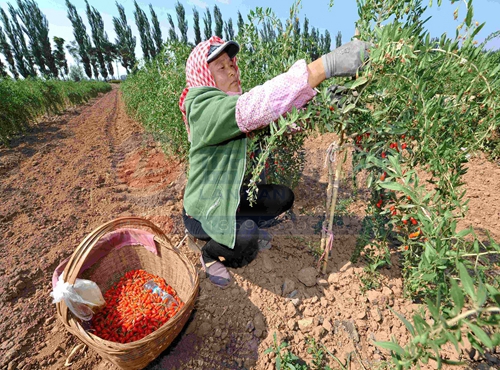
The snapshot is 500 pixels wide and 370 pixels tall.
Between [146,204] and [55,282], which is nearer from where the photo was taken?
[55,282]

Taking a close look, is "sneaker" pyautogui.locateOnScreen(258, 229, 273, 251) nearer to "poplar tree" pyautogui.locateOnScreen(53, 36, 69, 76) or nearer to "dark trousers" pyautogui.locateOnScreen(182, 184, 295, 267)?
"dark trousers" pyautogui.locateOnScreen(182, 184, 295, 267)

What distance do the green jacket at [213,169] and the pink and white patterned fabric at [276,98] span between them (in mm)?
193

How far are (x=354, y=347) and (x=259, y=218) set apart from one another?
117cm

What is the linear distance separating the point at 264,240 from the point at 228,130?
1249 mm

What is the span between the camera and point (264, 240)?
2348mm

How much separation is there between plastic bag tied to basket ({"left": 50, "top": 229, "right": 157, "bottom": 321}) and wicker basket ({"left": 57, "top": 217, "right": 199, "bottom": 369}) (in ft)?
0.12

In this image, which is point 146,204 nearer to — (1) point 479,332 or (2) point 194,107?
(2) point 194,107

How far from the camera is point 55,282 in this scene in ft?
5.12

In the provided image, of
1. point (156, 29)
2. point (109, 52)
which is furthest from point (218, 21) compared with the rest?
point (109, 52)

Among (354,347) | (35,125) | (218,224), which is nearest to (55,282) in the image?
(218,224)

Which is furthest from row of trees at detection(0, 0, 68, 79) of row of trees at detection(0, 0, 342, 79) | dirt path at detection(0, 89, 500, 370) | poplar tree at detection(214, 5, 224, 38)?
dirt path at detection(0, 89, 500, 370)

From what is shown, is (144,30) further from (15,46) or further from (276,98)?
(276,98)

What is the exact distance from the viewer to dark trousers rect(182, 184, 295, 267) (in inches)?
75.9

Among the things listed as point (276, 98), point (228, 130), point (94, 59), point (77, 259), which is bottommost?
point (77, 259)
